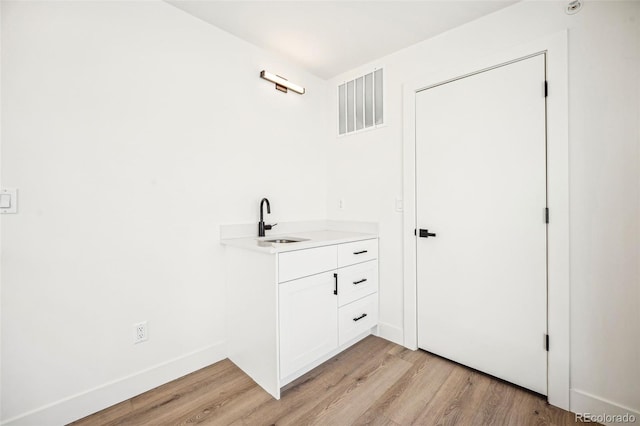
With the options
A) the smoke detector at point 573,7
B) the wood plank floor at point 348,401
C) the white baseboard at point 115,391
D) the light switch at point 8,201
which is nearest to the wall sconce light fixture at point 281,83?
the light switch at point 8,201

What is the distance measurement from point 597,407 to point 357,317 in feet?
4.55

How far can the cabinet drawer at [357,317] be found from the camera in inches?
81.7

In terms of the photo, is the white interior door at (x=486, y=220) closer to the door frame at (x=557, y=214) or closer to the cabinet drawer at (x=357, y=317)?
the door frame at (x=557, y=214)

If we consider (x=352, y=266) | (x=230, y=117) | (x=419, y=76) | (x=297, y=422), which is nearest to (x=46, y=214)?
(x=230, y=117)

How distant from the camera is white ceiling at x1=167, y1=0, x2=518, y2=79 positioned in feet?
5.91

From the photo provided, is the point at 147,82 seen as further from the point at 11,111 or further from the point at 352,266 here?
the point at 352,266

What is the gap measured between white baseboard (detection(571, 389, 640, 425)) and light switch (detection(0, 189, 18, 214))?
3.04 metres

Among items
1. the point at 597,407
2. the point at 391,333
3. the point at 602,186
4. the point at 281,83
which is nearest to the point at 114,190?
the point at 281,83

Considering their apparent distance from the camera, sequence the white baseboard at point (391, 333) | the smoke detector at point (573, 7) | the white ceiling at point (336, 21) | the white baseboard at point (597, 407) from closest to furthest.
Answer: the white baseboard at point (597, 407)
the smoke detector at point (573, 7)
the white ceiling at point (336, 21)
the white baseboard at point (391, 333)

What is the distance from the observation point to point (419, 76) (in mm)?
2186

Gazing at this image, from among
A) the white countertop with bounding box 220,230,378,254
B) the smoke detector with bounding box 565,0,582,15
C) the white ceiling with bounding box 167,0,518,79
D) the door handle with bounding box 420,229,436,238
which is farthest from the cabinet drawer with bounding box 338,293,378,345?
the smoke detector with bounding box 565,0,582,15

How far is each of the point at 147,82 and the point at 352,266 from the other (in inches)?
72.7

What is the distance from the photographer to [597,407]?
148 cm

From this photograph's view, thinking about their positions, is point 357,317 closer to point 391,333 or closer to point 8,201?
point 391,333
